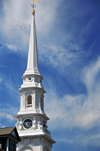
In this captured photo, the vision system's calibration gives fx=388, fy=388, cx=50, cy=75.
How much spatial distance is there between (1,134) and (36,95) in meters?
37.2

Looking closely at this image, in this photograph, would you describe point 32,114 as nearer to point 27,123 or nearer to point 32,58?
point 27,123

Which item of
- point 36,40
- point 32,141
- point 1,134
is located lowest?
point 1,134

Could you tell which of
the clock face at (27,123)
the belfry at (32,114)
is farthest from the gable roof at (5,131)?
Result: the clock face at (27,123)

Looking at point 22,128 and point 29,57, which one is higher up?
point 29,57

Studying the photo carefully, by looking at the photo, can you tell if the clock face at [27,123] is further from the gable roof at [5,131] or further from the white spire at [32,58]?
the gable roof at [5,131]

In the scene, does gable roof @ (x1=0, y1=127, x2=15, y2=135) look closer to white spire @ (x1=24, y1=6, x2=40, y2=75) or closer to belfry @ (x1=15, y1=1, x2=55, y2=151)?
belfry @ (x1=15, y1=1, x2=55, y2=151)

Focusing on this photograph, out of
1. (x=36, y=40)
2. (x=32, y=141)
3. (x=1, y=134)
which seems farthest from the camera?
(x=36, y=40)

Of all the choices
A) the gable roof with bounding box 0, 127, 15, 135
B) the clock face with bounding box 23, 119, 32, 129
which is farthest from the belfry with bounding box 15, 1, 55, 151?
the gable roof with bounding box 0, 127, 15, 135

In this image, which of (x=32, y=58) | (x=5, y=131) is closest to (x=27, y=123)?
(x=32, y=58)

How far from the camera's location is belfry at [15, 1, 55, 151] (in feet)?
305

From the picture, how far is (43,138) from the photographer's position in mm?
93438

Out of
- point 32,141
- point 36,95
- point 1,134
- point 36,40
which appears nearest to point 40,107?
point 36,95

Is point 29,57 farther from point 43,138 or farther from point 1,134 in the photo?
point 1,134

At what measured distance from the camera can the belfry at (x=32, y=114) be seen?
305 feet
